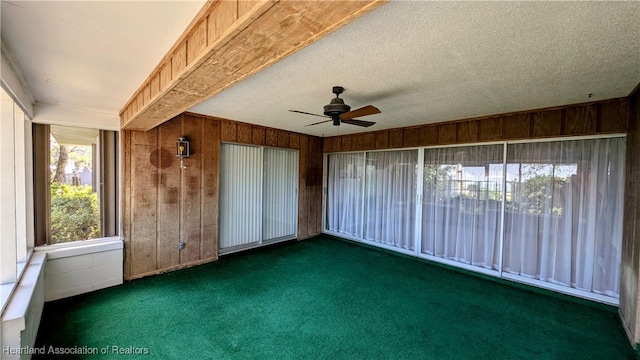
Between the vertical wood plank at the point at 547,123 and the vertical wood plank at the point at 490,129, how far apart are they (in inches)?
16.1

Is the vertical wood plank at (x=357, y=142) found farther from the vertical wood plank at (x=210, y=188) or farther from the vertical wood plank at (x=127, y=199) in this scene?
the vertical wood plank at (x=127, y=199)

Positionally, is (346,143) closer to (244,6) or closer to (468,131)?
(468,131)

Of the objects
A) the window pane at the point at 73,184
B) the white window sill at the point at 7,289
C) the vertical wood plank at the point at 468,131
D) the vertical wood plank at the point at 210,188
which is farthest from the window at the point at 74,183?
the vertical wood plank at the point at 468,131

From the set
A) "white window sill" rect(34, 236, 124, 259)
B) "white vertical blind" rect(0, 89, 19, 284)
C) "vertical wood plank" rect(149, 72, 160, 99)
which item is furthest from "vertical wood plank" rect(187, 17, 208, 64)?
"white window sill" rect(34, 236, 124, 259)

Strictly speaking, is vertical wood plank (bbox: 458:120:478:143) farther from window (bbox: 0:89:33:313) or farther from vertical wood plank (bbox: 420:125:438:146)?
window (bbox: 0:89:33:313)

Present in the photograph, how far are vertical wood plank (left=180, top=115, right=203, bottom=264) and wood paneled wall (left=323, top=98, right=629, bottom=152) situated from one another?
11.0 feet

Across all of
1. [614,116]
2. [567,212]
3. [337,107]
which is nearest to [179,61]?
[337,107]

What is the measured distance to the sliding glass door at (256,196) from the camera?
4703 millimetres

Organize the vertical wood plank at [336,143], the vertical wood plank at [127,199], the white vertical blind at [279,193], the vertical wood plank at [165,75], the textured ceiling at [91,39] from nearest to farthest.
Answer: the textured ceiling at [91,39] < the vertical wood plank at [165,75] < the vertical wood plank at [127,199] < the white vertical blind at [279,193] < the vertical wood plank at [336,143]

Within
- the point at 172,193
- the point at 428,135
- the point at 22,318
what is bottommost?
the point at 22,318

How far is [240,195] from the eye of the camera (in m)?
4.88

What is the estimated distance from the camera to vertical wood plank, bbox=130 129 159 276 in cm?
364

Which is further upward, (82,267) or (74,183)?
(74,183)

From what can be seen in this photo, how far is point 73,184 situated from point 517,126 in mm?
6170
